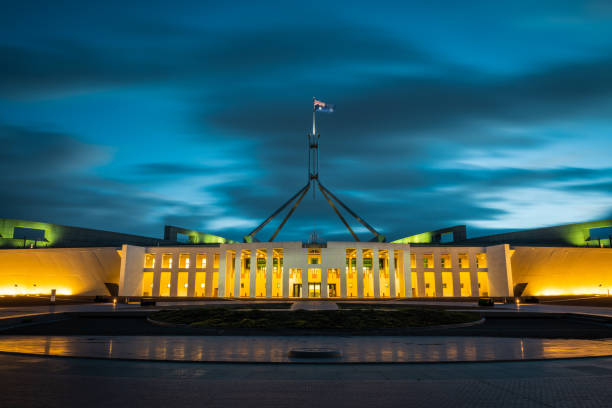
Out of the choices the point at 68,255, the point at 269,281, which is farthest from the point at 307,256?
the point at 68,255

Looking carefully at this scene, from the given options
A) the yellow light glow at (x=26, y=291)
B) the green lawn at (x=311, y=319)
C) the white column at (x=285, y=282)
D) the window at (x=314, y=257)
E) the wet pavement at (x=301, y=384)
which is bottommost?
the wet pavement at (x=301, y=384)

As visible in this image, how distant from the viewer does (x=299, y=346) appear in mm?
12977

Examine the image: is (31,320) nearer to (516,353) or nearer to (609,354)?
(516,353)

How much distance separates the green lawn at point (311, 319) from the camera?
60.1 ft

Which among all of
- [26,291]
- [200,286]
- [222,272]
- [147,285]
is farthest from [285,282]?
[26,291]

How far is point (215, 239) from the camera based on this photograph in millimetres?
95250

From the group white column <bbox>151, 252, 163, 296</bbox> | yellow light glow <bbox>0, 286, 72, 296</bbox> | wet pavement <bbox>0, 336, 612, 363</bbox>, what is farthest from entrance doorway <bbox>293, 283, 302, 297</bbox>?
wet pavement <bbox>0, 336, 612, 363</bbox>

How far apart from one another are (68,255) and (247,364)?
178 ft

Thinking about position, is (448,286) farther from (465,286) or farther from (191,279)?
(191,279)

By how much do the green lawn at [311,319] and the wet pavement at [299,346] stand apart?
2412 mm

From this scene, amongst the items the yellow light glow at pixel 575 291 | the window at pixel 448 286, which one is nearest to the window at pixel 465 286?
the window at pixel 448 286

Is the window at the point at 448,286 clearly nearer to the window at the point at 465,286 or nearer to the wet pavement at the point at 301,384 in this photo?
the window at the point at 465,286

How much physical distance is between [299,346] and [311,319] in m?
6.93

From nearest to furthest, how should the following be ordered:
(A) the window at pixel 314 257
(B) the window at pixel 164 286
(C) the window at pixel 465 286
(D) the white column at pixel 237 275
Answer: (D) the white column at pixel 237 275, (A) the window at pixel 314 257, (B) the window at pixel 164 286, (C) the window at pixel 465 286
